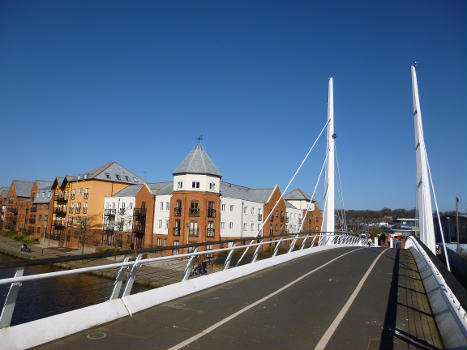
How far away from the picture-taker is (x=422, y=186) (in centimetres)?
1938

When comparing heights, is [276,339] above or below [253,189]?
below

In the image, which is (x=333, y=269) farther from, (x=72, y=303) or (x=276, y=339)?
(x=72, y=303)

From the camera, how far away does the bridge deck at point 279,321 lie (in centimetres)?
539

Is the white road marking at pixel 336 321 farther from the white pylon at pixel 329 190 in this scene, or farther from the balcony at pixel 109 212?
the balcony at pixel 109 212

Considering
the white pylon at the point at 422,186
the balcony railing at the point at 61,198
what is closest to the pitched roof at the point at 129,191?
the balcony railing at the point at 61,198

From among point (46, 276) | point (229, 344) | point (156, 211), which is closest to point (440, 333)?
point (229, 344)

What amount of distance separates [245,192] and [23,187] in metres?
61.3

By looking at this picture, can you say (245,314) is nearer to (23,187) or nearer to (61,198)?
(61,198)

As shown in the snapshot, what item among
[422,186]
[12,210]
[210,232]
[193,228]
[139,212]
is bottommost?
[210,232]

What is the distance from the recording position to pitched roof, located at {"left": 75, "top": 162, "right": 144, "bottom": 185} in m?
62.0

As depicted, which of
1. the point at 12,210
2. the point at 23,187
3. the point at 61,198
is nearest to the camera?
the point at 61,198

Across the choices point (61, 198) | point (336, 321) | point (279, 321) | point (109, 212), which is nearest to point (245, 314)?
point (279, 321)

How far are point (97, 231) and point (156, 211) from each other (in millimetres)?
13792

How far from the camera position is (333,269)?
13.6 meters
